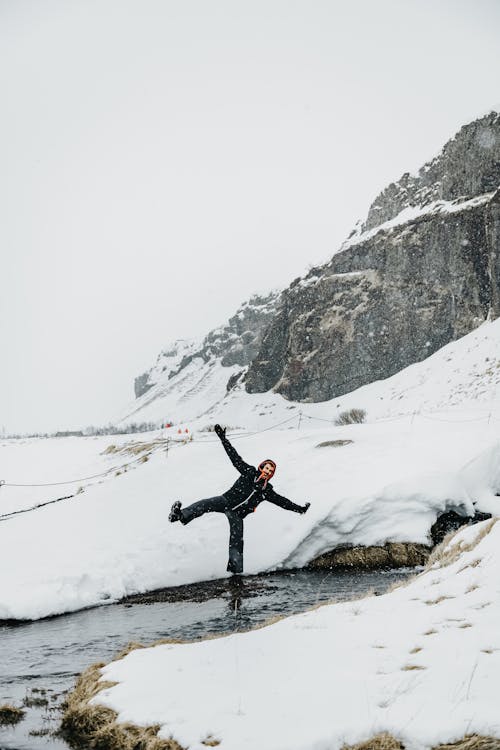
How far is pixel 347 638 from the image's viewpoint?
487cm

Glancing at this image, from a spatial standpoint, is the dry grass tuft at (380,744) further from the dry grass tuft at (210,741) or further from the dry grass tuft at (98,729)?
the dry grass tuft at (98,729)

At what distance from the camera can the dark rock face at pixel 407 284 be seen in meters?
50.6

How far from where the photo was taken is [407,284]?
56938mm

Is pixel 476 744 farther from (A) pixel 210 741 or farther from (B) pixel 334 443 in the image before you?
(B) pixel 334 443

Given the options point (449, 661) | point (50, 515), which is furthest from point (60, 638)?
point (50, 515)

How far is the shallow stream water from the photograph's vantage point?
15.9ft

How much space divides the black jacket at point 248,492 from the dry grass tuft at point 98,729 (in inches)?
196

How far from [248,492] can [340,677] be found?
580cm

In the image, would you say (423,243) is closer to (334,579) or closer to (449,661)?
(334,579)

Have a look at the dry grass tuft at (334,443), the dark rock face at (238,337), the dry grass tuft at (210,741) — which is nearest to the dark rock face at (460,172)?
the dry grass tuft at (334,443)

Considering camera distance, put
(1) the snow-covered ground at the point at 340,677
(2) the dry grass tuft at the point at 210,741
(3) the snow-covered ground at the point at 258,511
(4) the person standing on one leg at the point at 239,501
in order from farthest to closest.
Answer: (3) the snow-covered ground at the point at 258,511 < (4) the person standing on one leg at the point at 239,501 < (2) the dry grass tuft at the point at 210,741 < (1) the snow-covered ground at the point at 340,677

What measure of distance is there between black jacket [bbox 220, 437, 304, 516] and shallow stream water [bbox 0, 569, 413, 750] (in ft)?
4.46

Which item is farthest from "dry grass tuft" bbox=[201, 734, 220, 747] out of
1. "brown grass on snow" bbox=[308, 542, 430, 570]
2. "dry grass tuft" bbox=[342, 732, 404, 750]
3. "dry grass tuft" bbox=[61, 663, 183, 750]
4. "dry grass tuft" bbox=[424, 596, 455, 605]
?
"brown grass on snow" bbox=[308, 542, 430, 570]

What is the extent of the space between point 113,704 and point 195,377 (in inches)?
6140
